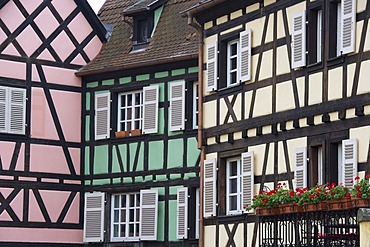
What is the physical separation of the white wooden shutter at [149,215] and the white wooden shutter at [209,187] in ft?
12.7

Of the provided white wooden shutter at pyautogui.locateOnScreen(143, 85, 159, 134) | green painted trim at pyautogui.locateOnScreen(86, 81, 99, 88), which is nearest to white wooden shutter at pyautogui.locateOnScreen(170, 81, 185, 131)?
white wooden shutter at pyautogui.locateOnScreen(143, 85, 159, 134)

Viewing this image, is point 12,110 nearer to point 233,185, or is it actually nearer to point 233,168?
point 233,168

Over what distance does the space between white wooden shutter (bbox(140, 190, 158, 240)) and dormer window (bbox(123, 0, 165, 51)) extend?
4.00 meters

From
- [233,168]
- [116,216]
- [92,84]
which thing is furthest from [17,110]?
[233,168]

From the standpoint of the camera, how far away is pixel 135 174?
2970 centimetres

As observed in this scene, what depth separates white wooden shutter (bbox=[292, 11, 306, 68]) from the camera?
21.8 metres

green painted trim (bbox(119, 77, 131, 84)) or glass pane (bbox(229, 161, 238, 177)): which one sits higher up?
green painted trim (bbox(119, 77, 131, 84))

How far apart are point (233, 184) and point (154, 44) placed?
21.7ft

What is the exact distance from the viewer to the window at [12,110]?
29.4 m

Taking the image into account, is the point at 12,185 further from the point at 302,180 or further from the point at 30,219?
the point at 302,180

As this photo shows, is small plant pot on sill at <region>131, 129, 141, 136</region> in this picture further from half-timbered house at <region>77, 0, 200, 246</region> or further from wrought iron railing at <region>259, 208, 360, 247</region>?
wrought iron railing at <region>259, 208, 360, 247</region>

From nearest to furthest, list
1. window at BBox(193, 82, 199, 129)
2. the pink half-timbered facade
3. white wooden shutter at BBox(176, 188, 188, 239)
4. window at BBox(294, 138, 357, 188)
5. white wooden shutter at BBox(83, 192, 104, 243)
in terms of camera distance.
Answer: window at BBox(294, 138, 357, 188), white wooden shutter at BBox(176, 188, 188, 239), window at BBox(193, 82, 199, 129), the pink half-timbered facade, white wooden shutter at BBox(83, 192, 104, 243)

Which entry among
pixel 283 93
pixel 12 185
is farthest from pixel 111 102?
pixel 283 93

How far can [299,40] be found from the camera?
2200 cm
